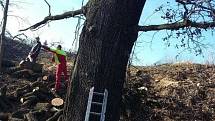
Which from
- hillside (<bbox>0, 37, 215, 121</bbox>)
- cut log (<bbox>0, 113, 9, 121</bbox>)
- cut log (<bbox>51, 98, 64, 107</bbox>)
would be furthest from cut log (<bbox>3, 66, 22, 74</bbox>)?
cut log (<bbox>0, 113, 9, 121</bbox>)

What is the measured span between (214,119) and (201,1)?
667 cm

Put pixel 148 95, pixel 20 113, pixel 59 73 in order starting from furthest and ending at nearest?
pixel 59 73, pixel 148 95, pixel 20 113

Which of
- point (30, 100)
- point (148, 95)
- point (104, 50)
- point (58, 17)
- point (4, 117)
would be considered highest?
point (58, 17)

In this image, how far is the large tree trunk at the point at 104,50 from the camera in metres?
6.80

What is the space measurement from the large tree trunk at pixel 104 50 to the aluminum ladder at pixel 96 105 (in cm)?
8

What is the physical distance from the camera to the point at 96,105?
6836mm

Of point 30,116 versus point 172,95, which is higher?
point 172,95

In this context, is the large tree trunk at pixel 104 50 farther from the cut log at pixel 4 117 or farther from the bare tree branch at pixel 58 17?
the cut log at pixel 4 117

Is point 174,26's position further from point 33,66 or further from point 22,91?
point 33,66

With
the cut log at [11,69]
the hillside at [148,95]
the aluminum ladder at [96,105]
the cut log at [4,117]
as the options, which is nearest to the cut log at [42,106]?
the hillside at [148,95]

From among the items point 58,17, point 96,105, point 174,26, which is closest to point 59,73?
point 58,17

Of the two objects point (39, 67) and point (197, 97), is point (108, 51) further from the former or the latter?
point (39, 67)

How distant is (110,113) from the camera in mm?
6945

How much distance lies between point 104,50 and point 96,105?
769 mm
